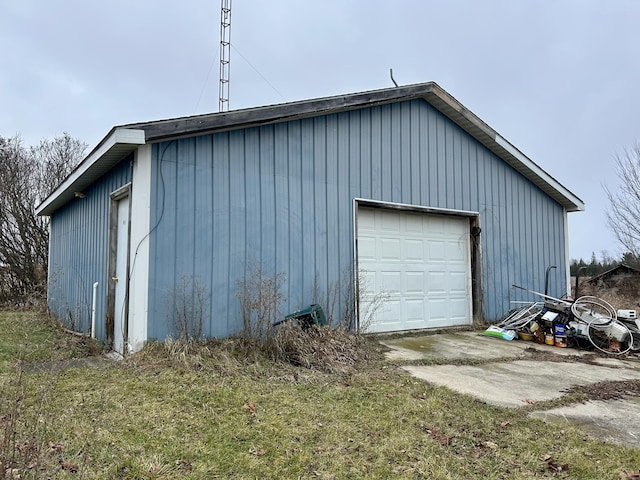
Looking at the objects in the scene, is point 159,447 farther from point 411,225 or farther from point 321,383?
point 411,225

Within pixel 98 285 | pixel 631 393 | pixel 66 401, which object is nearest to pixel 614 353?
pixel 631 393

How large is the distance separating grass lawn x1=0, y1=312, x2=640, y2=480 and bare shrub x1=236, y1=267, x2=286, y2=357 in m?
0.60

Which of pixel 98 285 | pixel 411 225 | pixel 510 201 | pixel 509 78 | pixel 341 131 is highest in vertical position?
pixel 509 78

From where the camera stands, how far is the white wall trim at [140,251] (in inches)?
186

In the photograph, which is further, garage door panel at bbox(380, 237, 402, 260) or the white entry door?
garage door panel at bbox(380, 237, 402, 260)

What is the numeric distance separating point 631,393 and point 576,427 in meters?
1.54

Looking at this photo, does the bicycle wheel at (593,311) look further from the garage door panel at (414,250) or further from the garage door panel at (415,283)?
the garage door panel at (414,250)

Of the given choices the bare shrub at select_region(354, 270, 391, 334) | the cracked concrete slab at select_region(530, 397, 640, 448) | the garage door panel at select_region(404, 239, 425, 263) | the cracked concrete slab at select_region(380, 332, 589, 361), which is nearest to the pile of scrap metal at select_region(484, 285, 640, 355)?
the cracked concrete slab at select_region(380, 332, 589, 361)

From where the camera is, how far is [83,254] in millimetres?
7418

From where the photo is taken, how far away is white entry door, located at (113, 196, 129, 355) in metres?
5.13

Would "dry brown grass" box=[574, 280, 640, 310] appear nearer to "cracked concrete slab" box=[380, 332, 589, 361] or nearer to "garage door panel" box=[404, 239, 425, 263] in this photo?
"cracked concrete slab" box=[380, 332, 589, 361]

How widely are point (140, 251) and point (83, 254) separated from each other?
3.38 m

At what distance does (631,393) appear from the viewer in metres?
4.09

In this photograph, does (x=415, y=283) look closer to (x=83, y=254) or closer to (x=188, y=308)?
(x=188, y=308)
